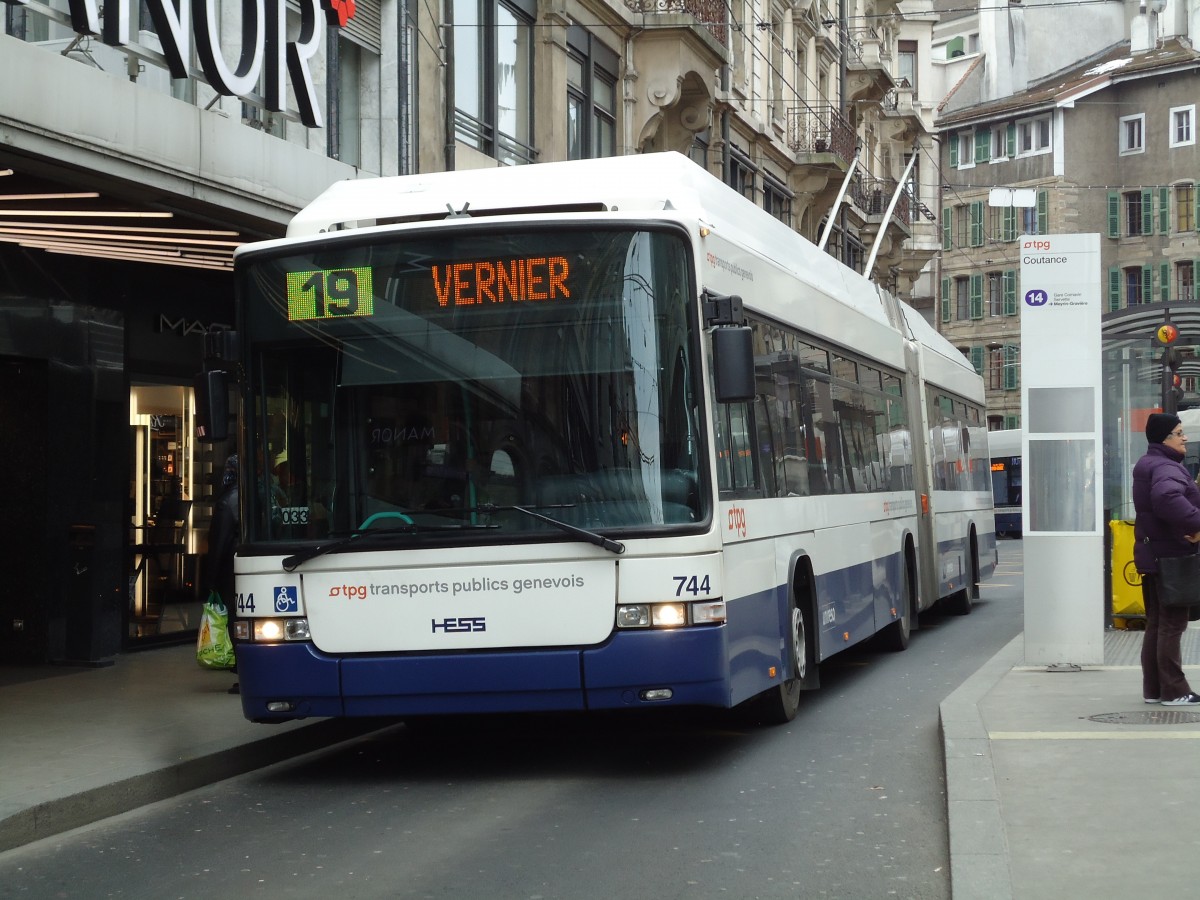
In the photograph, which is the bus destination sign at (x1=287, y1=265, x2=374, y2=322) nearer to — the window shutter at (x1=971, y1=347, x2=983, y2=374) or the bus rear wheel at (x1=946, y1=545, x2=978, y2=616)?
the bus rear wheel at (x1=946, y1=545, x2=978, y2=616)

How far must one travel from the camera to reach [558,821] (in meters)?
7.83

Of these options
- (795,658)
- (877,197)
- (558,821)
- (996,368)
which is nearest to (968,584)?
(795,658)

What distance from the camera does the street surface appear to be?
6.62m

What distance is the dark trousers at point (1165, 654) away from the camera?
10148mm

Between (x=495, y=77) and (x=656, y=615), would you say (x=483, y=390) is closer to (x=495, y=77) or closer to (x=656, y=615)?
(x=656, y=615)

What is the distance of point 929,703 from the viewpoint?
11938 millimetres

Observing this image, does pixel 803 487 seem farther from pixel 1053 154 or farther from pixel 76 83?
pixel 1053 154

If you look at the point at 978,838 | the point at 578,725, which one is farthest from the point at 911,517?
the point at 978,838

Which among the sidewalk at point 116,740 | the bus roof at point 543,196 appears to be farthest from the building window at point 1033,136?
the bus roof at point 543,196

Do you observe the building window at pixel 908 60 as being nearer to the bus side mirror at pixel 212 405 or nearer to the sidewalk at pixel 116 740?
the sidewalk at pixel 116 740

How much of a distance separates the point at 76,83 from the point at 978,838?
7210mm

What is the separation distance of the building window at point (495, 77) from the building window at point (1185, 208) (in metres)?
51.1

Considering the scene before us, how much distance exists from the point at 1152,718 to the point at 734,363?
125 inches

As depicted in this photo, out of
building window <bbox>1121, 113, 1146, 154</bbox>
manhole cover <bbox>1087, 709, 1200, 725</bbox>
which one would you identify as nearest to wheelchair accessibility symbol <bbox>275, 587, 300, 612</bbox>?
manhole cover <bbox>1087, 709, 1200, 725</bbox>
